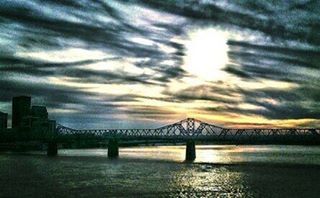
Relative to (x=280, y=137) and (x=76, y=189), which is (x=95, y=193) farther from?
(x=280, y=137)

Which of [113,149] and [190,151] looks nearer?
[190,151]

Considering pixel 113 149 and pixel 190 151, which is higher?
pixel 113 149

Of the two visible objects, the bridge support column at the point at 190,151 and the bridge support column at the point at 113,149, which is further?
the bridge support column at the point at 113,149

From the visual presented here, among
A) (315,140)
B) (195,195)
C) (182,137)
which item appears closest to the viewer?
(195,195)

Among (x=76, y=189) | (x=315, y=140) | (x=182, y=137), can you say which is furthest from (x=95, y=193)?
(x=182, y=137)

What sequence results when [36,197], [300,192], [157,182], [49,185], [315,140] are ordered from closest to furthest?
[36,197], [300,192], [49,185], [157,182], [315,140]

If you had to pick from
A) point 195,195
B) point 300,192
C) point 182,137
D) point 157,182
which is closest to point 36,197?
point 195,195

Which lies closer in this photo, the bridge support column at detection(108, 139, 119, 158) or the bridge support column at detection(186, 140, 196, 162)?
the bridge support column at detection(186, 140, 196, 162)

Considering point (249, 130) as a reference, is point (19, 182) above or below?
below

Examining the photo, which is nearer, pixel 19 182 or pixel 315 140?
pixel 19 182
